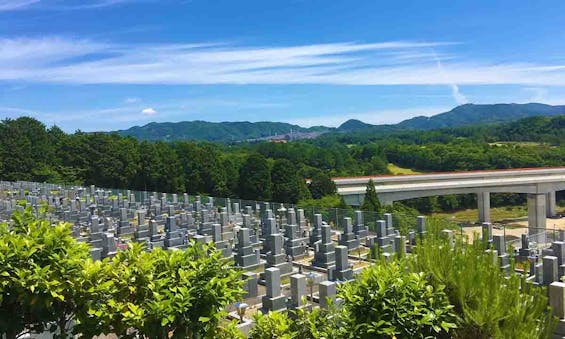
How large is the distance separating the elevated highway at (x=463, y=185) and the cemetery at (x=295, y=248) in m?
24.7

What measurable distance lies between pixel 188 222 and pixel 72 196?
1407 cm

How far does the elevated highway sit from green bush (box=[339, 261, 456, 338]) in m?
45.6

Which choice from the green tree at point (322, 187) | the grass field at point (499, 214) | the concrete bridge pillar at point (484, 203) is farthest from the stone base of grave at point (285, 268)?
the grass field at point (499, 214)

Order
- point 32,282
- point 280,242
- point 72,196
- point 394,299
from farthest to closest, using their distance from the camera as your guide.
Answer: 1. point 72,196
2. point 280,242
3. point 394,299
4. point 32,282

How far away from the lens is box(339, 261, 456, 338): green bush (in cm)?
625

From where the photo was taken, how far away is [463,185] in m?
52.8

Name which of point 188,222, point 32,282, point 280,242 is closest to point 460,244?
point 32,282

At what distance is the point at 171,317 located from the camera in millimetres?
5988

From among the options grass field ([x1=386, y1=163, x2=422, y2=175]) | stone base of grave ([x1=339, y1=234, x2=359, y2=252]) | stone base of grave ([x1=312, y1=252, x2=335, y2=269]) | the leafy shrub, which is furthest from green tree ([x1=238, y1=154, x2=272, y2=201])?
grass field ([x1=386, y1=163, x2=422, y2=175])

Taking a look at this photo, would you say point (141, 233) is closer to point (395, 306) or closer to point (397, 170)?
point (395, 306)

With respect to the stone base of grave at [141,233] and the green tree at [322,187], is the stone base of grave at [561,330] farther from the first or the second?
the green tree at [322,187]

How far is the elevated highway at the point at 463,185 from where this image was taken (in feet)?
172

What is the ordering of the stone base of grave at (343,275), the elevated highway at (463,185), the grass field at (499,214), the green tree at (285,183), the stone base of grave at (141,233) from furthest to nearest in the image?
the grass field at (499,214) < the elevated highway at (463,185) < the green tree at (285,183) < the stone base of grave at (141,233) < the stone base of grave at (343,275)

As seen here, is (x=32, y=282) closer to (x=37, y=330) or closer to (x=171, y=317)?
(x=37, y=330)
